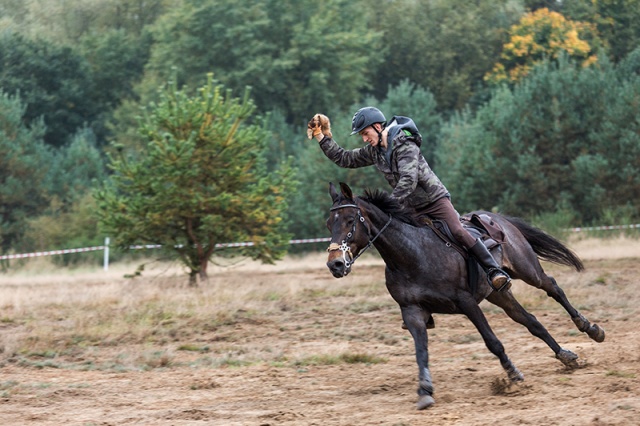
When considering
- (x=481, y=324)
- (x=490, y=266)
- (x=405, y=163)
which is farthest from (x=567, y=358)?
(x=405, y=163)

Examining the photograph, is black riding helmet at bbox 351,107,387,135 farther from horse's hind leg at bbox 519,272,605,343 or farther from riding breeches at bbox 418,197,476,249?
horse's hind leg at bbox 519,272,605,343

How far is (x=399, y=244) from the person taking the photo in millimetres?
9023

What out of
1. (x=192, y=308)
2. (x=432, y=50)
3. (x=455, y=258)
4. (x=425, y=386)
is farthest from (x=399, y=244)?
(x=432, y=50)

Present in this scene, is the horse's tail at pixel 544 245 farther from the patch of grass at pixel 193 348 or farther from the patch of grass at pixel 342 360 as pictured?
the patch of grass at pixel 193 348

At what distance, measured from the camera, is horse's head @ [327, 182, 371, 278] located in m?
8.43

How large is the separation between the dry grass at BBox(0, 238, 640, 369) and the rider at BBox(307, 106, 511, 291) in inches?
108

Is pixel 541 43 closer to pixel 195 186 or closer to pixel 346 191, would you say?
pixel 195 186

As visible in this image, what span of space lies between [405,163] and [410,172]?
0.33 ft

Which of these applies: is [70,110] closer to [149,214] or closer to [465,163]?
[465,163]

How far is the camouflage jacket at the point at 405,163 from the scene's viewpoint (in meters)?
9.01

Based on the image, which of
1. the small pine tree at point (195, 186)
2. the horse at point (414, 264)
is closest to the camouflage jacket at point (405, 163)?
the horse at point (414, 264)

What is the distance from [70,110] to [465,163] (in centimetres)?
2831

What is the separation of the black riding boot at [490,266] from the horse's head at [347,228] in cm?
118

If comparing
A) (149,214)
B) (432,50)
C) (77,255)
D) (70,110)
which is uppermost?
(432,50)
